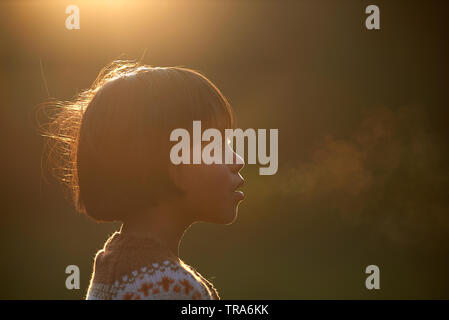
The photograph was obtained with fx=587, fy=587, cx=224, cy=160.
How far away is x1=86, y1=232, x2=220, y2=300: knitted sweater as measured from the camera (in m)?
1.05

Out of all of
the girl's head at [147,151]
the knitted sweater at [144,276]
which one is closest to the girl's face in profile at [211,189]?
the girl's head at [147,151]

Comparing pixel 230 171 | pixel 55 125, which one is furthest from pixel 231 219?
pixel 55 125

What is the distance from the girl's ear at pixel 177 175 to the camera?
1.13 metres

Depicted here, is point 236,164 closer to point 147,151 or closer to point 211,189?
point 211,189

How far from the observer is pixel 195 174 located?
3.75ft

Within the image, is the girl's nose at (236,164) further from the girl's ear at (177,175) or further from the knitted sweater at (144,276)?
the knitted sweater at (144,276)

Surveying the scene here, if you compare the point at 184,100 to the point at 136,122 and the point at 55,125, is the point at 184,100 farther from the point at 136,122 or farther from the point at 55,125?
the point at 55,125

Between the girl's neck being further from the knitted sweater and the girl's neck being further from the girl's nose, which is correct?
the girl's nose

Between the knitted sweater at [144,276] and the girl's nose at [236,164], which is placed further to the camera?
the girl's nose at [236,164]

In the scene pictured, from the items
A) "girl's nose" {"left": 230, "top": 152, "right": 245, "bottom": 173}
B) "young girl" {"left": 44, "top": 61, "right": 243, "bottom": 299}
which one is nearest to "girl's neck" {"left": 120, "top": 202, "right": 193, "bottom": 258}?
"young girl" {"left": 44, "top": 61, "right": 243, "bottom": 299}

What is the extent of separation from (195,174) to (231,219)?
0.41 feet

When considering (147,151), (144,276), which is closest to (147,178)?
(147,151)

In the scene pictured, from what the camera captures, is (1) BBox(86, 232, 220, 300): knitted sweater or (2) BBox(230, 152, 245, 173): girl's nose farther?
(2) BBox(230, 152, 245, 173): girl's nose

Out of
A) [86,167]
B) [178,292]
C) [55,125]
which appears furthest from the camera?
[55,125]
